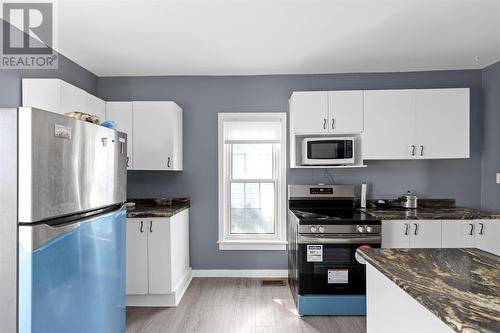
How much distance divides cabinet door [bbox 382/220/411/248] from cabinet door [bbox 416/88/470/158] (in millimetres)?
845

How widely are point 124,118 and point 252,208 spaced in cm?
182

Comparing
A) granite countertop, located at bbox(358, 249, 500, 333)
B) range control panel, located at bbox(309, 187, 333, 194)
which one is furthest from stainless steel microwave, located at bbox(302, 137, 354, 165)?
granite countertop, located at bbox(358, 249, 500, 333)

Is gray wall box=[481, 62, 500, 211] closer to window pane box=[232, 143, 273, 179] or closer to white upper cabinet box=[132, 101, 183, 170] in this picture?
window pane box=[232, 143, 273, 179]

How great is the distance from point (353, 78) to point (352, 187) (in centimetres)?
130

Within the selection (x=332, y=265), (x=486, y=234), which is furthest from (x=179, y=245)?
(x=486, y=234)

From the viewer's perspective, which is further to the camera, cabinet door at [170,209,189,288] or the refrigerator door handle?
cabinet door at [170,209,189,288]

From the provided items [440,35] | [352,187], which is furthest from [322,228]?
[440,35]

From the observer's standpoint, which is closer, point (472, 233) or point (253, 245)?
point (472, 233)

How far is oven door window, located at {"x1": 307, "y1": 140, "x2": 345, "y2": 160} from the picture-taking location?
3.27 meters

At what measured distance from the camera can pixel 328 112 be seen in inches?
130

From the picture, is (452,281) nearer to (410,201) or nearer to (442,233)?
(442,233)

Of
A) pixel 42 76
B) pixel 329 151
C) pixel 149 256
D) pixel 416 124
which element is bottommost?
Answer: pixel 149 256

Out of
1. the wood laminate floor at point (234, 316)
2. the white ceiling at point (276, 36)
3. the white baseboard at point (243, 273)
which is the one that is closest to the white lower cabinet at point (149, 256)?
the wood laminate floor at point (234, 316)

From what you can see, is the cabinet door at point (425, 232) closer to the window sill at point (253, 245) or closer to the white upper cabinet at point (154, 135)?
the window sill at point (253, 245)
